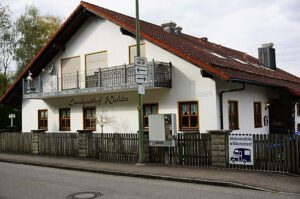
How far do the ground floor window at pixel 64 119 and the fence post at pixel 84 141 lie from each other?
5425 millimetres

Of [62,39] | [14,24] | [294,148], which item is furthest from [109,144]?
[14,24]

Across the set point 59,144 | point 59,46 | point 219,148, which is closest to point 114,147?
point 59,144

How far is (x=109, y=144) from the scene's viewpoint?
14781 mm

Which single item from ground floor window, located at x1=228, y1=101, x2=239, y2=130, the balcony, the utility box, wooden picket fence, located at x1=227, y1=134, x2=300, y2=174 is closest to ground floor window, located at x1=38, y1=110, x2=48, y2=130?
the balcony

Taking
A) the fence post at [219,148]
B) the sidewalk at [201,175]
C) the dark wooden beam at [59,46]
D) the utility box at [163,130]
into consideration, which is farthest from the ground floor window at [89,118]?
the fence post at [219,148]

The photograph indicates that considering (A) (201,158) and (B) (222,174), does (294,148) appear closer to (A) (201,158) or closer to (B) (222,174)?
(B) (222,174)

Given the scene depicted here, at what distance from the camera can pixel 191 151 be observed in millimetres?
12320

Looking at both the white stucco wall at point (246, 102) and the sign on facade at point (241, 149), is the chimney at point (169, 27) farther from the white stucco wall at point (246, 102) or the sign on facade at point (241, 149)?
the sign on facade at point (241, 149)

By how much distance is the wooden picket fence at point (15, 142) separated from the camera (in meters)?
18.6

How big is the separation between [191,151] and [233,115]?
496 centimetres

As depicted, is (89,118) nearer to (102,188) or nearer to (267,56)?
(102,188)

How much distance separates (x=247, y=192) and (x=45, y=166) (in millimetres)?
8728

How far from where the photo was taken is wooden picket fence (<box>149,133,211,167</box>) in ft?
39.4

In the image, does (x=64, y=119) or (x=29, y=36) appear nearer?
(x=64, y=119)
